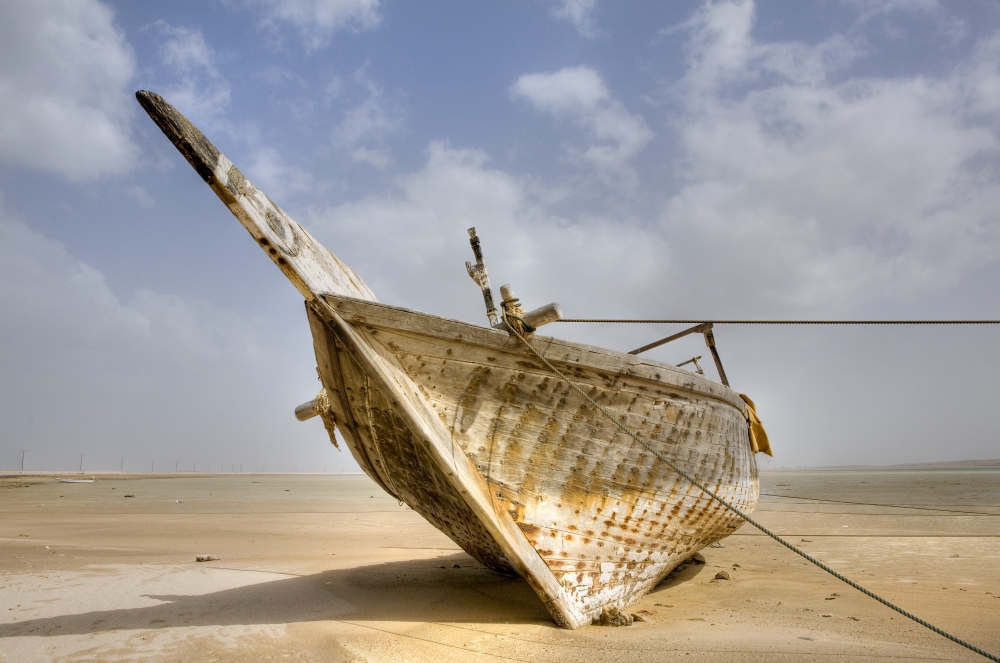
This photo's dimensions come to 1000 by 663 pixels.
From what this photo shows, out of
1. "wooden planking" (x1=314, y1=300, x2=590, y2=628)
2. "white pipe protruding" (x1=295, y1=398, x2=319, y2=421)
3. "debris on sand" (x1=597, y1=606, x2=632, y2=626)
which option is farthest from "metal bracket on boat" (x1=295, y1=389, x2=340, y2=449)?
"debris on sand" (x1=597, y1=606, x2=632, y2=626)

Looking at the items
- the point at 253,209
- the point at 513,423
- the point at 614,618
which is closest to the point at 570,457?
the point at 513,423

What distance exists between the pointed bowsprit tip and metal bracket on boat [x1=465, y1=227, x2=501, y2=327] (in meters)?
1.92

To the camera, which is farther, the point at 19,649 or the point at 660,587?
the point at 660,587

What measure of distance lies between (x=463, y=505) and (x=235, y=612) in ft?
7.43

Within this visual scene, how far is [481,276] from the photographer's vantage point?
13.6ft

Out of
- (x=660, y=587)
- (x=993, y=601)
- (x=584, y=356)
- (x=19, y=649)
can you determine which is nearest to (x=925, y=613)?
(x=993, y=601)

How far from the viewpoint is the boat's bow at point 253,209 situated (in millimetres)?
2652

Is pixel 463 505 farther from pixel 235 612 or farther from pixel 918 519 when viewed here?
pixel 918 519

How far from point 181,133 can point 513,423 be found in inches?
103

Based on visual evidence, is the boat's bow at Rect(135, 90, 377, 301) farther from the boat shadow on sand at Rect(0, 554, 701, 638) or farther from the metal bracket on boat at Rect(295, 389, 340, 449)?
the boat shadow on sand at Rect(0, 554, 701, 638)

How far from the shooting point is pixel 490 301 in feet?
13.4

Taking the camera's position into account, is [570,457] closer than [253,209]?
No

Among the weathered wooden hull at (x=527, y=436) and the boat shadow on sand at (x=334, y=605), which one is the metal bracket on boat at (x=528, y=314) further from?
the boat shadow on sand at (x=334, y=605)

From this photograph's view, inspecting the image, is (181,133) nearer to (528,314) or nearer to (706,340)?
(528,314)
